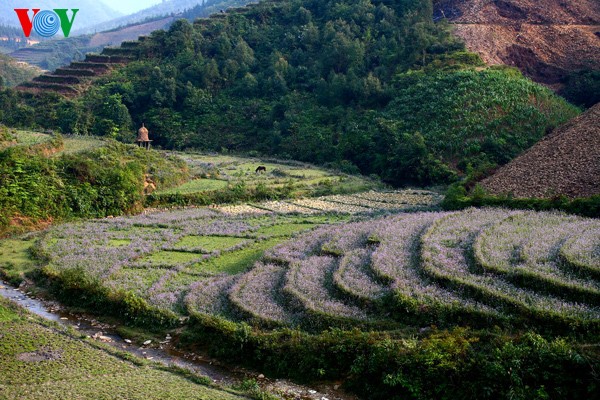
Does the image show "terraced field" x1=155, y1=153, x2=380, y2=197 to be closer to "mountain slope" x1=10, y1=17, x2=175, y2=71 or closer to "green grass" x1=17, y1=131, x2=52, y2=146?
"green grass" x1=17, y1=131, x2=52, y2=146

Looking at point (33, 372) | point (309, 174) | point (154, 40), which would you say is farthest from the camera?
point (154, 40)

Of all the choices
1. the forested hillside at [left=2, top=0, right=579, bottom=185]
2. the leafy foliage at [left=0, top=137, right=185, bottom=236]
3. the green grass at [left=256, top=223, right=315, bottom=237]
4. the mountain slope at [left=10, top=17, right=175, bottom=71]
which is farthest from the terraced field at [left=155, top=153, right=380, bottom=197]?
the mountain slope at [left=10, top=17, right=175, bottom=71]

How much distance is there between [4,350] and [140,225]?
11541 millimetres

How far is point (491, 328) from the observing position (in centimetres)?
1188

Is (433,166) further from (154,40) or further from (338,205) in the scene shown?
(154,40)

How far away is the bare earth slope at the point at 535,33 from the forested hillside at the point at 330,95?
314cm

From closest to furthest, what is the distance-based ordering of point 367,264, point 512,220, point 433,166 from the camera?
1. point 367,264
2. point 512,220
3. point 433,166

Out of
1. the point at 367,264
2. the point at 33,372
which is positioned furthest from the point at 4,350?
the point at 367,264

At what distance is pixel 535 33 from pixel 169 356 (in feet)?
139

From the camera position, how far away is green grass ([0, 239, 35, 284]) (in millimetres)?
18309

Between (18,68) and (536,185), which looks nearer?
(536,185)

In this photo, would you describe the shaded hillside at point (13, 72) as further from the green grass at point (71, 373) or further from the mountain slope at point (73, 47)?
the green grass at point (71, 373)

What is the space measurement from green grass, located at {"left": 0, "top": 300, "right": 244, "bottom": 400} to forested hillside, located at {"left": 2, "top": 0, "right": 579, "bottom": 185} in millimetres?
20003

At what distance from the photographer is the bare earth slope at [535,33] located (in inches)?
1754
